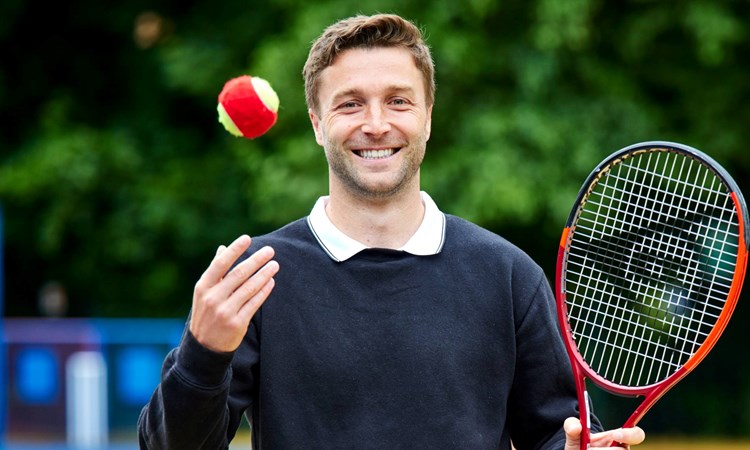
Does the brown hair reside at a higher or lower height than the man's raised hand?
higher

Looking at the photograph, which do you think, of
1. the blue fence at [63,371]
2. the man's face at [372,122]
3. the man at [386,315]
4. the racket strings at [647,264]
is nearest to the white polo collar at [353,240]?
the man at [386,315]

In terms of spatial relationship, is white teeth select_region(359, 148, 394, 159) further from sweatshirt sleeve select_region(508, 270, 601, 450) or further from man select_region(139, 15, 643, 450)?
sweatshirt sleeve select_region(508, 270, 601, 450)

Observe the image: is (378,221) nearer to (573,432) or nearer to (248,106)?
(248,106)

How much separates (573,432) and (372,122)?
91 centimetres

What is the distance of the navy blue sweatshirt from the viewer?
301cm

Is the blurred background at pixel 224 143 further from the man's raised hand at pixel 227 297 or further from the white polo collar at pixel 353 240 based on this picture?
the man's raised hand at pixel 227 297

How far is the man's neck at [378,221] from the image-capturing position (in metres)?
3.19

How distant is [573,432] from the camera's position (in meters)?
3.00

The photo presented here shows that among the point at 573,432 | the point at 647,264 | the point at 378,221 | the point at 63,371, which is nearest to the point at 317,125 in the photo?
the point at 378,221

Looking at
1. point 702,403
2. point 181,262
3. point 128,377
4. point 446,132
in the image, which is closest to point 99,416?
point 128,377

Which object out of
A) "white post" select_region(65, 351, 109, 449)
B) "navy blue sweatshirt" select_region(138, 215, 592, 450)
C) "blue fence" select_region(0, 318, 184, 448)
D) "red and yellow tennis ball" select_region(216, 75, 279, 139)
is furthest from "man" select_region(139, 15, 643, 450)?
"white post" select_region(65, 351, 109, 449)

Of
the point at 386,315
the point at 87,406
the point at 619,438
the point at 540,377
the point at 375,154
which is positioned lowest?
the point at 87,406

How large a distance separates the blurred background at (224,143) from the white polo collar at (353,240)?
7707mm

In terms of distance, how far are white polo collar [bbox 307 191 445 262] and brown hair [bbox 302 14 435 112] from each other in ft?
1.03
